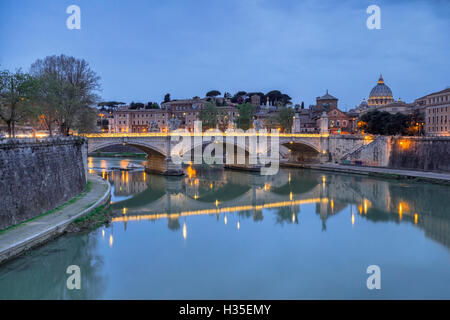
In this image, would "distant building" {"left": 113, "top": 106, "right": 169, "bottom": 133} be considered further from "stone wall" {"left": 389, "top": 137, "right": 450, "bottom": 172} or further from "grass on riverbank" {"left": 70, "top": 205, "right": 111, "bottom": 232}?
"grass on riverbank" {"left": 70, "top": 205, "right": 111, "bottom": 232}

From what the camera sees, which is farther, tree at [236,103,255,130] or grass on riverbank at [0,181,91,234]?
tree at [236,103,255,130]

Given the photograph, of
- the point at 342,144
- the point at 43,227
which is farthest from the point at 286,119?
the point at 43,227

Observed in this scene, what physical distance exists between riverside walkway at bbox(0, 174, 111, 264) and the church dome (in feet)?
277

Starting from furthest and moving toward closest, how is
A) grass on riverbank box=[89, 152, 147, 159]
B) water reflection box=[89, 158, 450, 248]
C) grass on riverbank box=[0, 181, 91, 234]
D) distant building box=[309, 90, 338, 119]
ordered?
distant building box=[309, 90, 338, 119] → grass on riverbank box=[89, 152, 147, 159] → water reflection box=[89, 158, 450, 248] → grass on riverbank box=[0, 181, 91, 234]

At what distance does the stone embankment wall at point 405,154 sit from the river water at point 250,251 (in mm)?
8413

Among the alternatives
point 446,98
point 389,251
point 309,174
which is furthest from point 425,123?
point 389,251

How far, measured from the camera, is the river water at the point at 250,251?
32.3 ft

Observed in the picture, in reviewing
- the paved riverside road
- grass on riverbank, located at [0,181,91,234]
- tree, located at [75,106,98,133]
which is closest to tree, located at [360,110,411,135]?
the paved riverside road

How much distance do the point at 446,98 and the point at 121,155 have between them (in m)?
40.4

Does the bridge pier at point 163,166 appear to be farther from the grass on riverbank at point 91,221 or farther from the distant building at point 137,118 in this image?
the distant building at point 137,118

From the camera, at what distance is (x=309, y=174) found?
112 feet

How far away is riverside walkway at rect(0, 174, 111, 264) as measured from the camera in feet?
34.1

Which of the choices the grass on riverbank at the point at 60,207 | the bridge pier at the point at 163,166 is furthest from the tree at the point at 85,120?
the grass on riverbank at the point at 60,207

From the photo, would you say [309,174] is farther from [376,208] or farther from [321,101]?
[321,101]
